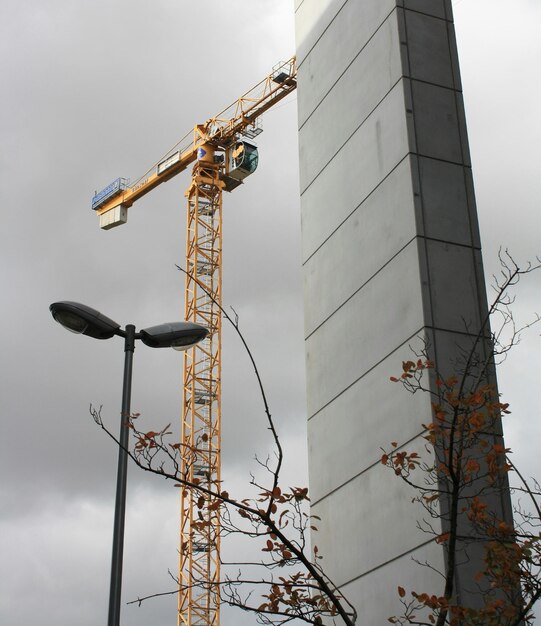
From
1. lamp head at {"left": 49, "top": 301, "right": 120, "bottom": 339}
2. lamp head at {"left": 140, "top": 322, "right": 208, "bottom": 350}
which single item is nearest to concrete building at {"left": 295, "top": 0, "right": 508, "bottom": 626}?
lamp head at {"left": 140, "top": 322, "right": 208, "bottom": 350}

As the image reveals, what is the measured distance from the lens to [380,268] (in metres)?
13.0

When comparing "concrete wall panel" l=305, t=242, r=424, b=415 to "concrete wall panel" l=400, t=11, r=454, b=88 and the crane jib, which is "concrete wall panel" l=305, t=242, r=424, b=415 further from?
the crane jib

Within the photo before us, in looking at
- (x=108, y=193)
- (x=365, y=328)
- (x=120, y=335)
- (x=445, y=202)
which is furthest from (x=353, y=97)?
(x=108, y=193)

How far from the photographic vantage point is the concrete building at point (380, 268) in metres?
11.9

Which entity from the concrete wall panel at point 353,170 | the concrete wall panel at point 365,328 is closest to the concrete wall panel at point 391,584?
the concrete wall panel at point 365,328

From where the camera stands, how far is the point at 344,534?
12758mm

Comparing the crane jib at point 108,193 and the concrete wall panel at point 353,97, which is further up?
the crane jib at point 108,193

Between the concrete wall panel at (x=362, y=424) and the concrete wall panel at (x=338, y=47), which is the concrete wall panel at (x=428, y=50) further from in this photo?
the concrete wall panel at (x=362, y=424)

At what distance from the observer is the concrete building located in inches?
470

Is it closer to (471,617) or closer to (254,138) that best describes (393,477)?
(471,617)

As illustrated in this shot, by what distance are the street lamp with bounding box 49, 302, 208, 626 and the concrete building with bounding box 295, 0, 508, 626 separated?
2.24m

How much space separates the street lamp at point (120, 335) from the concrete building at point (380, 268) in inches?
88.1

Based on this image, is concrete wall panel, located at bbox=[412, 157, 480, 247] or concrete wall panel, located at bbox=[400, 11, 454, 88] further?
concrete wall panel, located at bbox=[400, 11, 454, 88]

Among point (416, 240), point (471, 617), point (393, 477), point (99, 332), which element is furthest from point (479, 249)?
point (471, 617)
